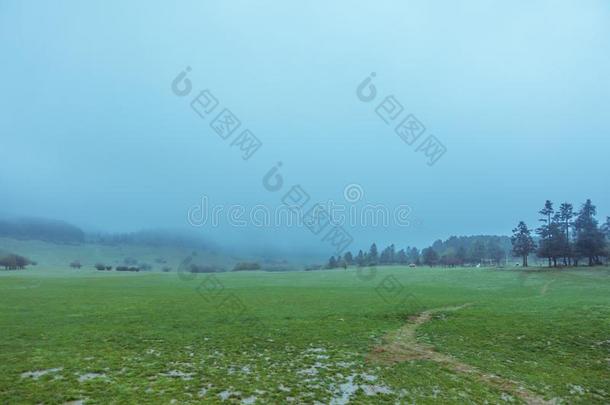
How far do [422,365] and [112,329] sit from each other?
19978 millimetres

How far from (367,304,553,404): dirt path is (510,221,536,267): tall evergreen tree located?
320ft

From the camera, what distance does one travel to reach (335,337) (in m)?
24.2

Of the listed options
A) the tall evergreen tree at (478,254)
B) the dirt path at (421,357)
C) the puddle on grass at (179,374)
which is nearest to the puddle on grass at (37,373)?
the puddle on grass at (179,374)

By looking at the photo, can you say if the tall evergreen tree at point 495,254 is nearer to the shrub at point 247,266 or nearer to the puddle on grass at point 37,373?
the shrub at point 247,266

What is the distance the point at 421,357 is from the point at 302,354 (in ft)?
21.3

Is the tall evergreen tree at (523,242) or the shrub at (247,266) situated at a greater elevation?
the tall evergreen tree at (523,242)

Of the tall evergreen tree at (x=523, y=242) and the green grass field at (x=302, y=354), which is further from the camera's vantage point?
the tall evergreen tree at (x=523, y=242)

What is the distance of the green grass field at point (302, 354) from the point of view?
47.8ft

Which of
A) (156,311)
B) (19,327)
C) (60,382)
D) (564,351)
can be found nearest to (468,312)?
(564,351)

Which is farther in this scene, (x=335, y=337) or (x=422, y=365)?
(x=335, y=337)

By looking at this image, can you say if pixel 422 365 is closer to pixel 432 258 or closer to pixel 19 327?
pixel 19 327

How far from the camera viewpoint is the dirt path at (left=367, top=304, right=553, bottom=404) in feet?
51.8

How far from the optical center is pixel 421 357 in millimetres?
20094

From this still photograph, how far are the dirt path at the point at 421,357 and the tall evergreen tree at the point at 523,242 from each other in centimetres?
9749
